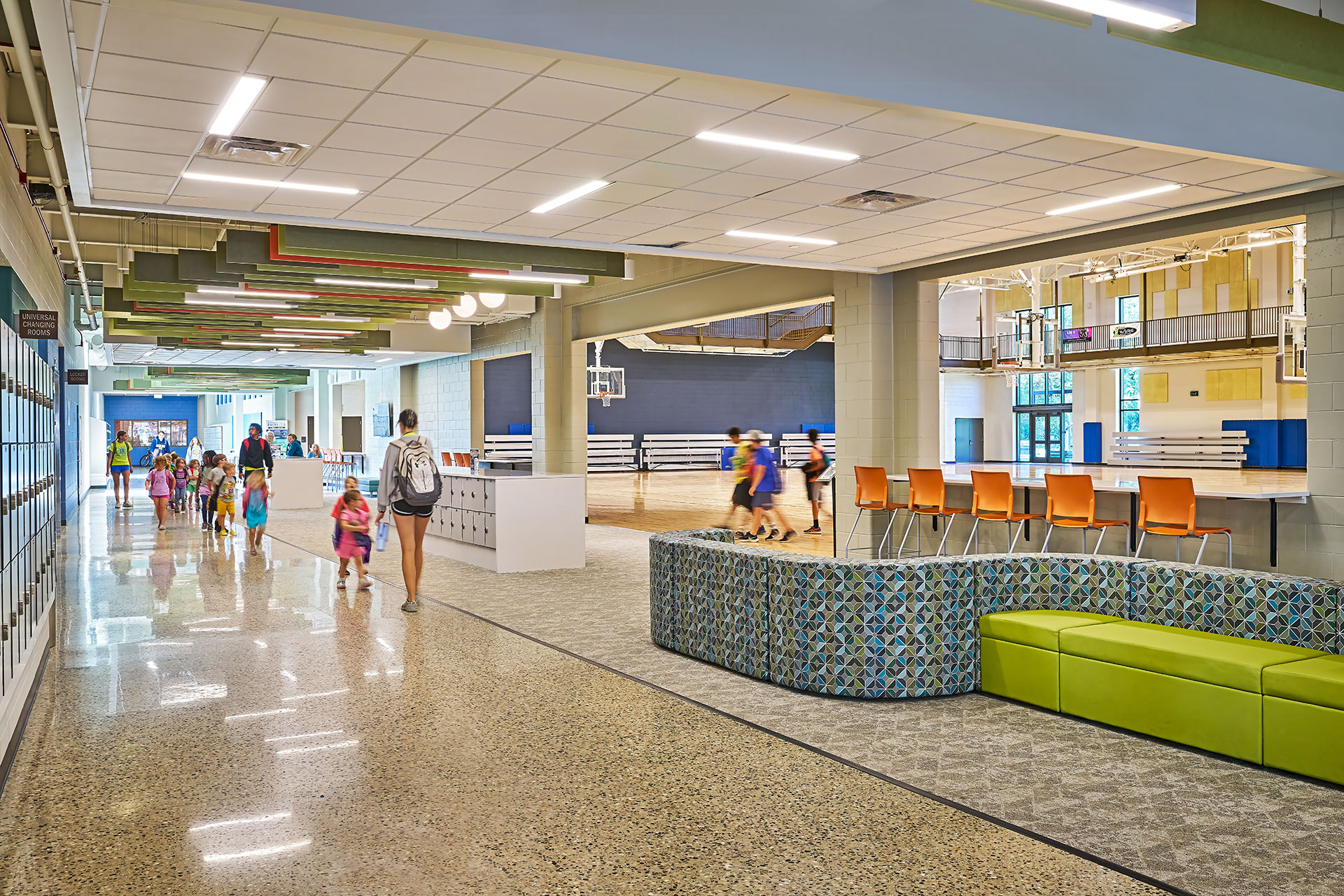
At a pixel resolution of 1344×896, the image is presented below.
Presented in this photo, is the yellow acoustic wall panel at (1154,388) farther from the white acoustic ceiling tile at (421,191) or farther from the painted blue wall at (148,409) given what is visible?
the painted blue wall at (148,409)

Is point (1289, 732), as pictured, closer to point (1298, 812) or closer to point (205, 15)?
point (1298, 812)

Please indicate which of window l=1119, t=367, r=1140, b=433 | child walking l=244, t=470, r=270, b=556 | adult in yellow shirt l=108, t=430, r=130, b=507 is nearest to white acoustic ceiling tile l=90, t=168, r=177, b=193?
child walking l=244, t=470, r=270, b=556

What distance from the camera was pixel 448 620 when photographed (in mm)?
7184

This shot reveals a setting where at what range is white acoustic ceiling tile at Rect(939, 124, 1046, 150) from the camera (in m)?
5.35

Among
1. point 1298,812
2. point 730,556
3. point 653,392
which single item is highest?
point 653,392

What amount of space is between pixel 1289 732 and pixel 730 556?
2674 mm

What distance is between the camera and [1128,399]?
93.1 feet

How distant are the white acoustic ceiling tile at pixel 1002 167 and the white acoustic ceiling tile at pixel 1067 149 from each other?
0.09 metres

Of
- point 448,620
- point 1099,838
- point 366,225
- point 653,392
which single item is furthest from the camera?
point 653,392

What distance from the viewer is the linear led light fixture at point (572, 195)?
657cm

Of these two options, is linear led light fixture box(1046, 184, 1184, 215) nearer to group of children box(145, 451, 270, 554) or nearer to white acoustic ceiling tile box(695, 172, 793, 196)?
white acoustic ceiling tile box(695, 172, 793, 196)

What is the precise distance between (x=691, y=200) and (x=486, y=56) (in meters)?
2.88

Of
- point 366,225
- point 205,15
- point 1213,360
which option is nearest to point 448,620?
point 366,225

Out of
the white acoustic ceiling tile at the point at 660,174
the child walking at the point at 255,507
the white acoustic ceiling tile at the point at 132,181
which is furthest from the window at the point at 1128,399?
the white acoustic ceiling tile at the point at 132,181
